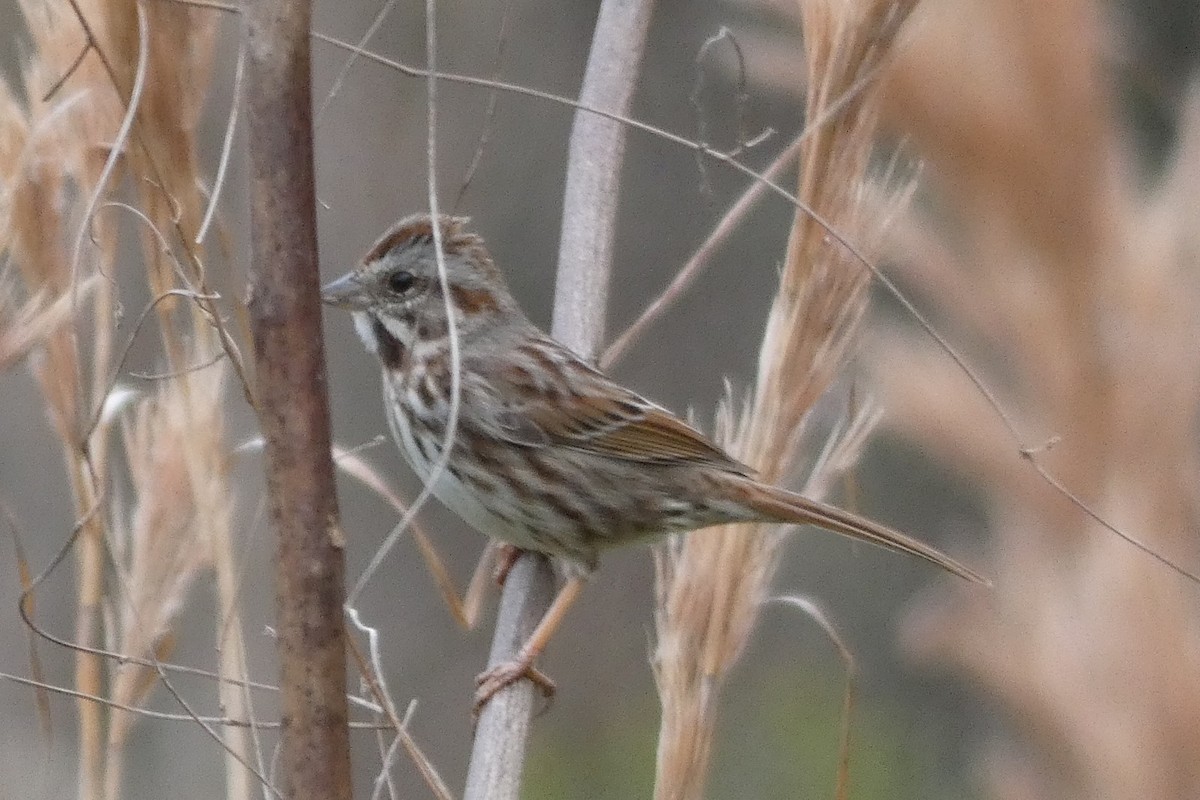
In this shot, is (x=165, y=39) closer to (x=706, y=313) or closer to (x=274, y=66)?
(x=274, y=66)

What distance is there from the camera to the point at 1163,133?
14.3ft

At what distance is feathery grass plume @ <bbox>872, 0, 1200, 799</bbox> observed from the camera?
4.46ft

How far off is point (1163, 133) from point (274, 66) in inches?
152

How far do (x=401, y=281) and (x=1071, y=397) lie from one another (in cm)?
116

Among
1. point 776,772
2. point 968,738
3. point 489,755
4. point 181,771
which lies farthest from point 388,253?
point 968,738

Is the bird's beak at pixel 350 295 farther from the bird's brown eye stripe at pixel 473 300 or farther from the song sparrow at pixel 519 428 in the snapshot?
the bird's brown eye stripe at pixel 473 300

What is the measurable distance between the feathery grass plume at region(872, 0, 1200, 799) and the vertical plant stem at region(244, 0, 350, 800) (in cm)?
67

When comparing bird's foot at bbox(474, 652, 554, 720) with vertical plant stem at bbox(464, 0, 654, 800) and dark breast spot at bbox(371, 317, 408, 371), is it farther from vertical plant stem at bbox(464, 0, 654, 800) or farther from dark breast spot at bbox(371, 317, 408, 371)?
dark breast spot at bbox(371, 317, 408, 371)

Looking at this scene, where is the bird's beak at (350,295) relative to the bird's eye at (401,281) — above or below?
Answer: below

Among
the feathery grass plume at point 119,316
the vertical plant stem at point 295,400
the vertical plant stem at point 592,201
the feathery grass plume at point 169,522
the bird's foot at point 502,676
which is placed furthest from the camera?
the vertical plant stem at point 592,201

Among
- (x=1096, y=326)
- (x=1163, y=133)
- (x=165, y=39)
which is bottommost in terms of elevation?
(x=1096, y=326)

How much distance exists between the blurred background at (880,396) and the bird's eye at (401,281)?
29 cm

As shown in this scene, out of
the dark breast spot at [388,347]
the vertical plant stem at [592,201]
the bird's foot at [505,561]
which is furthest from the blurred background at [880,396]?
the bird's foot at [505,561]

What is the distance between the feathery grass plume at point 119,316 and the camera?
150 centimetres
